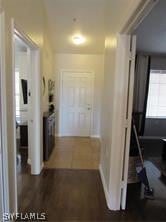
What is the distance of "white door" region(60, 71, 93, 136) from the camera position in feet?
19.2

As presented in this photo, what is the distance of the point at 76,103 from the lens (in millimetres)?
5945

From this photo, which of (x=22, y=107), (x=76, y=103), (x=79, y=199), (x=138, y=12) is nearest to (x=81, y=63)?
(x=76, y=103)

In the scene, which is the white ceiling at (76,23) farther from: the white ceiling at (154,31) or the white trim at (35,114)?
the white trim at (35,114)


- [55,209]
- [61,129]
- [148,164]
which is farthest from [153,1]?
[61,129]

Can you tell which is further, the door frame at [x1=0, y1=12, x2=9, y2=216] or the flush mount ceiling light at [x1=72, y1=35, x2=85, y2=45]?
the flush mount ceiling light at [x1=72, y1=35, x2=85, y2=45]

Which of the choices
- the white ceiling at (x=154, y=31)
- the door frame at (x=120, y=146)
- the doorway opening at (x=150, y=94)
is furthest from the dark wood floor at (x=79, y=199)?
the white ceiling at (x=154, y=31)

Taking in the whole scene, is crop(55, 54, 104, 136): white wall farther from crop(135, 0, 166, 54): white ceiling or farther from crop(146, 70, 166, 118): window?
crop(146, 70, 166, 118): window

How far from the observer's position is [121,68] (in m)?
2.26

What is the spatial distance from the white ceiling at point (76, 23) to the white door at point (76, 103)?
0.85 metres

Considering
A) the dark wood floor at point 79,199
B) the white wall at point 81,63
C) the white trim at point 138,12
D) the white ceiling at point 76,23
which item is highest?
the white ceiling at point 76,23

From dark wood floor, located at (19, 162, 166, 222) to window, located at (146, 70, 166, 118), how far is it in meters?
3.06

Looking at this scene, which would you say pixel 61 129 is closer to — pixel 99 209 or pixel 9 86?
pixel 99 209

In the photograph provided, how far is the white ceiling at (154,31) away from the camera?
323 cm

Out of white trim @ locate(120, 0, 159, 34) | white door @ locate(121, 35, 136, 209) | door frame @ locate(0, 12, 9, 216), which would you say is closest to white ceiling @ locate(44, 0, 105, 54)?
white door @ locate(121, 35, 136, 209)
